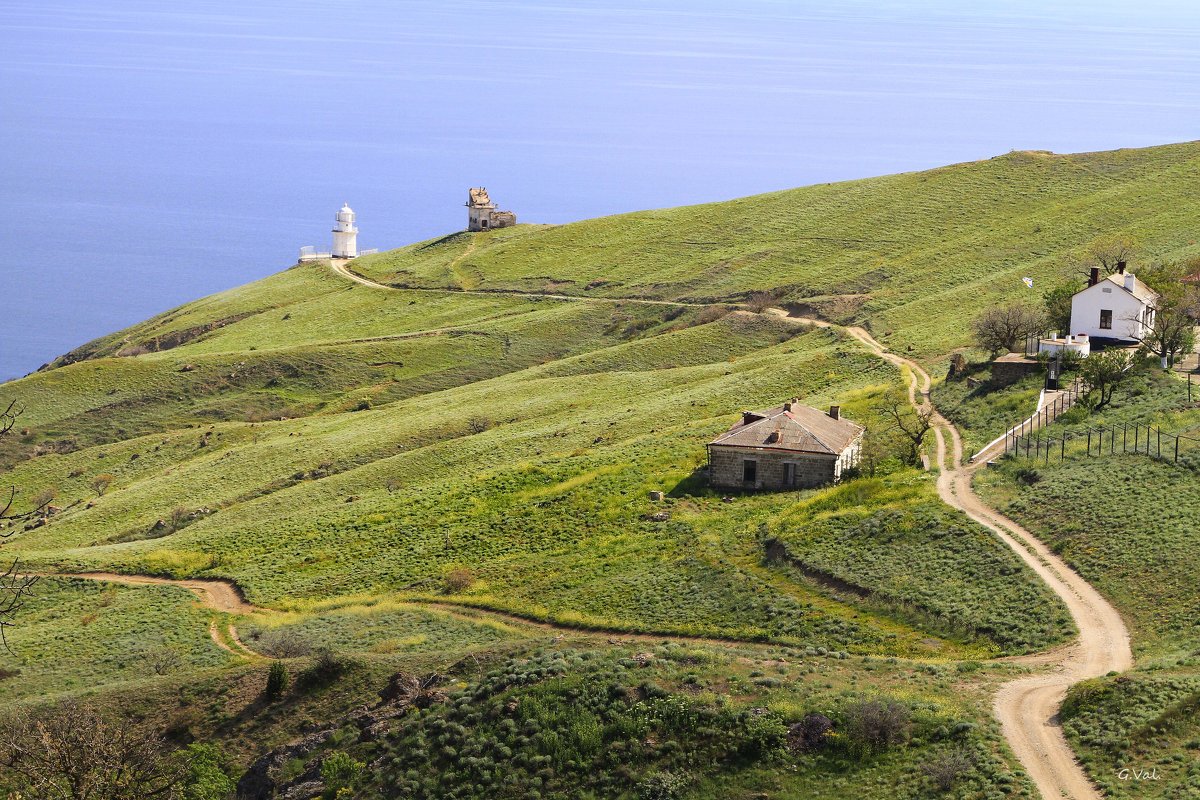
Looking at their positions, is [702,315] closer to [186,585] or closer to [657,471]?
[657,471]

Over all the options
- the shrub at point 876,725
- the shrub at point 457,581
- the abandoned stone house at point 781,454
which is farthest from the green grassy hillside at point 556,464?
the abandoned stone house at point 781,454

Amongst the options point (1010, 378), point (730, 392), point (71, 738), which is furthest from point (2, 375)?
point (71, 738)

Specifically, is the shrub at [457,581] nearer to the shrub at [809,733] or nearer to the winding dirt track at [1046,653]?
the winding dirt track at [1046,653]

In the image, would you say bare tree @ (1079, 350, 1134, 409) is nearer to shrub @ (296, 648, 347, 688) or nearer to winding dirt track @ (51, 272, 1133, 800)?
winding dirt track @ (51, 272, 1133, 800)

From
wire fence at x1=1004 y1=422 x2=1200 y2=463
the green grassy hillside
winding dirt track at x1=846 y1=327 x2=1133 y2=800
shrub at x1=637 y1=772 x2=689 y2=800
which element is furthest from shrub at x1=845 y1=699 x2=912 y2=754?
wire fence at x1=1004 y1=422 x2=1200 y2=463

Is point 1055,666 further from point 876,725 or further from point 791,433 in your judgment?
point 791,433
